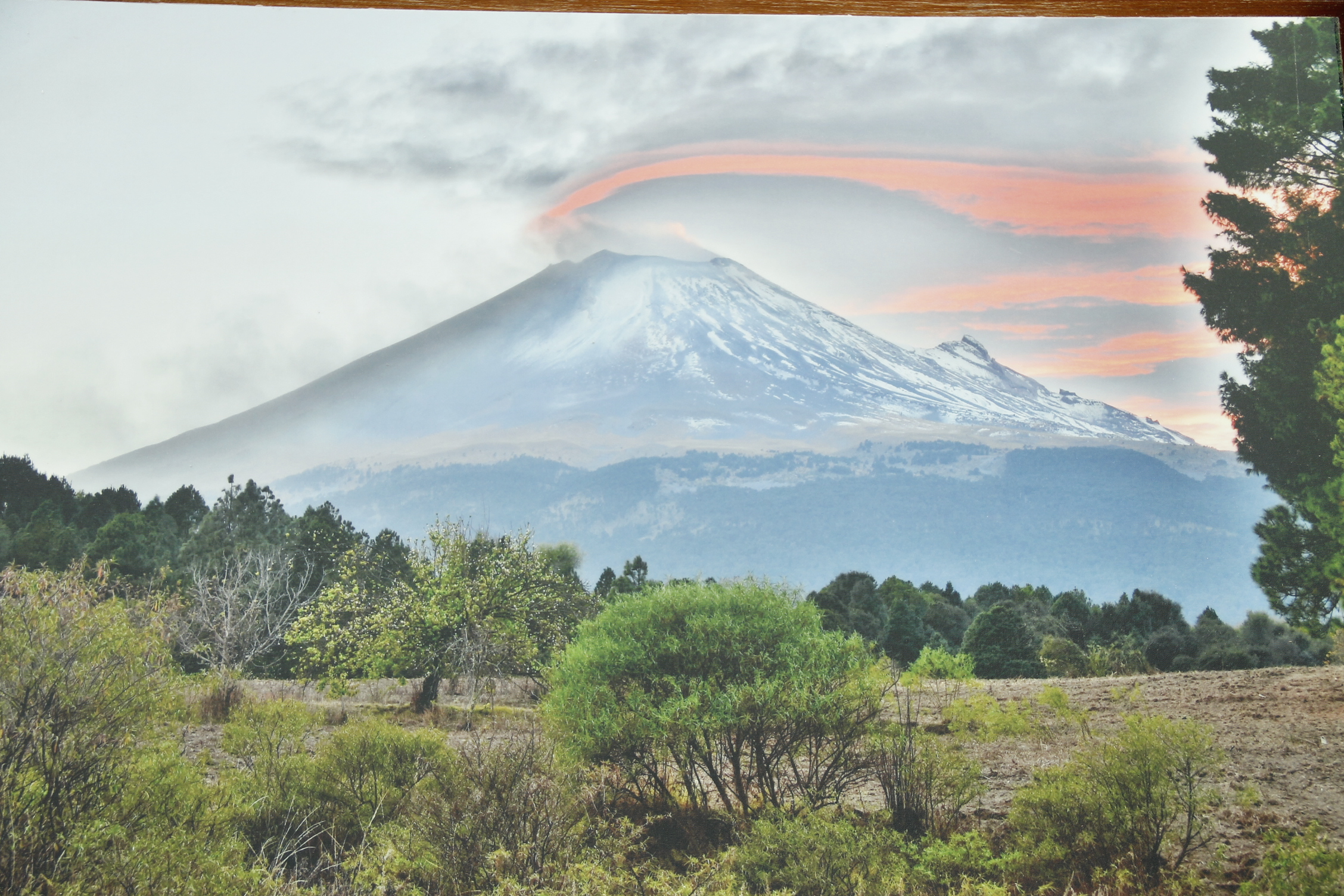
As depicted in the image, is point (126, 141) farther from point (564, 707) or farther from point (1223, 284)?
point (1223, 284)

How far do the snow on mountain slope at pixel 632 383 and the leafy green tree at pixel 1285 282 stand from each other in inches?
22.7

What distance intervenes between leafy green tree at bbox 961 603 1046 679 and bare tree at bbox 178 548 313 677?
3824mm

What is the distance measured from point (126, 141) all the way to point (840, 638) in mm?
4926

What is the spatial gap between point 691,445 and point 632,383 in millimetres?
792

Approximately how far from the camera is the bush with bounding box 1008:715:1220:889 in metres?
3.73

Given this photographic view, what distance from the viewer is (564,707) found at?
13.6 ft

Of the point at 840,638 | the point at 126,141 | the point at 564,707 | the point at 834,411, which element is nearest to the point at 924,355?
the point at 834,411

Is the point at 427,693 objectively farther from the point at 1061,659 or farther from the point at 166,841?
the point at 1061,659

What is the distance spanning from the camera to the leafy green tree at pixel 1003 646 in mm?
4691

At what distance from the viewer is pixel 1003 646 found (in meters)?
4.77

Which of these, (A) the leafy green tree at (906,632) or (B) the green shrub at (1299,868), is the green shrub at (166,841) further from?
(B) the green shrub at (1299,868)

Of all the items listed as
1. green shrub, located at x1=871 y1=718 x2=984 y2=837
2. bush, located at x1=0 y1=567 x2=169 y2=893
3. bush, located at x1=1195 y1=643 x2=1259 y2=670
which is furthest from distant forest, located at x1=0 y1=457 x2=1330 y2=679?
green shrub, located at x1=871 y1=718 x2=984 y2=837

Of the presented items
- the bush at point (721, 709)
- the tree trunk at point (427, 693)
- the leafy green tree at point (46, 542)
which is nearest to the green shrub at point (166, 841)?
the tree trunk at point (427, 693)

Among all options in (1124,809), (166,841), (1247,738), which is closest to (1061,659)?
(1247,738)
